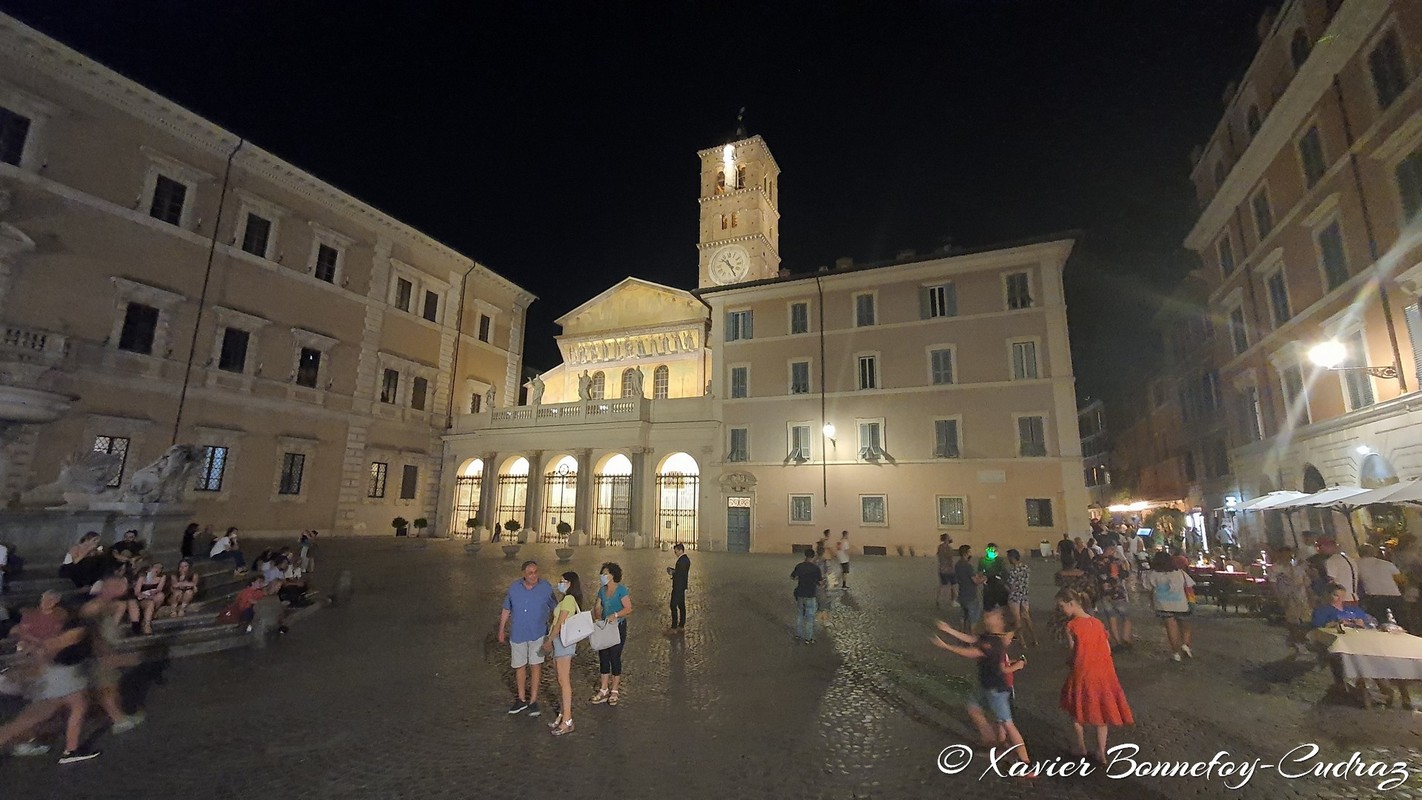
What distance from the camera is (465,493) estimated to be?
104 feet

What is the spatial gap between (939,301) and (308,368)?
2818cm

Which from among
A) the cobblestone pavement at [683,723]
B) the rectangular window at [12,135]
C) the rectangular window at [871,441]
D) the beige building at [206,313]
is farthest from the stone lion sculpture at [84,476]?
the rectangular window at [871,441]

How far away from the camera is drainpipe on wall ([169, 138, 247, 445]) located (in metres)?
21.8

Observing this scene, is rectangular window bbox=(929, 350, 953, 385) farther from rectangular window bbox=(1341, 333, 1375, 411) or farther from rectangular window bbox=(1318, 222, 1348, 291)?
rectangular window bbox=(1341, 333, 1375, 411)

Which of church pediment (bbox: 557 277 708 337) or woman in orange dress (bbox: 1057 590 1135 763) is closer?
woman in orange dress (bbox: 1057 590 1135 763)

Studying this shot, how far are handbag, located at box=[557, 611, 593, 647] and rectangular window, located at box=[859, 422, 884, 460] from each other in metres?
21.0

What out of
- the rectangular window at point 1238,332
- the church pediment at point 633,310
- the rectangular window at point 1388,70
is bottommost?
the rectangular window at point 1238,332

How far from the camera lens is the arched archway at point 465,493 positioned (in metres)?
31.2

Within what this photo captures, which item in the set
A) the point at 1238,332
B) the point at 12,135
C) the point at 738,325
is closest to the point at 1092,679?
the point at 1238,332

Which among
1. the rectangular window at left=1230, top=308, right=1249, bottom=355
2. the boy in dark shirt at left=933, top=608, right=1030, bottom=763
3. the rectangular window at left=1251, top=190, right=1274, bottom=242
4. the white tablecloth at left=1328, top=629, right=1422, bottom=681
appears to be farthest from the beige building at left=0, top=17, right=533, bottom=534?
the rectangular window at left=1230, top=308, right=1249, bottom=355

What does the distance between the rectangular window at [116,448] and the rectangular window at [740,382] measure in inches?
897

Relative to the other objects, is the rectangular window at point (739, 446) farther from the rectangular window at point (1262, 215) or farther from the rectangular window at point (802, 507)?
the rectangular window at point (1262, 215)

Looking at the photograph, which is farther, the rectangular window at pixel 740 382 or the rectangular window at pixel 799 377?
the rectangular window at pixel 740 382

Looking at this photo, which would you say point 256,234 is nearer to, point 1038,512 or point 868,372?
point 868,372
